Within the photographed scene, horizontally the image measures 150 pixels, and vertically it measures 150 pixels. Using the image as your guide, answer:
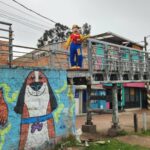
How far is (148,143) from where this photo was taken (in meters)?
15.1

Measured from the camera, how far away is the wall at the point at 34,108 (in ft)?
36.4

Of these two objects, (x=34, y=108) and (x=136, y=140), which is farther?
(x=136, y=140)

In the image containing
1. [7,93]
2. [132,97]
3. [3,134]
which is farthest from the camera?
[132,97]

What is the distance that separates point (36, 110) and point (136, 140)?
16.8 ft

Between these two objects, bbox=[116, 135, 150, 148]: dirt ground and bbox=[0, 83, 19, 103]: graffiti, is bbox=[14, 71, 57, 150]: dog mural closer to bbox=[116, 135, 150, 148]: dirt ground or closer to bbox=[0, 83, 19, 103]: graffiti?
bbox=[0, 83, 19, 103]: graffiti

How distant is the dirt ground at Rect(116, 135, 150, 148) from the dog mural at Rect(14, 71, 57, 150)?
360 cm

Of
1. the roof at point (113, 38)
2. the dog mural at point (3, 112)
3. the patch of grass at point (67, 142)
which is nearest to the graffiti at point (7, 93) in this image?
the dog mural at point (3, 112)

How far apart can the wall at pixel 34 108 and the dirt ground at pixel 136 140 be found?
250cm

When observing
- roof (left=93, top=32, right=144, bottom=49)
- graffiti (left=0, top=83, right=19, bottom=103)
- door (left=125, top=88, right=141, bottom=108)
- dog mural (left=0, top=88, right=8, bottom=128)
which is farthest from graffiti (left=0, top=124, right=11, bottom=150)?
door (left=125, top=88, right=141, bottom=108)

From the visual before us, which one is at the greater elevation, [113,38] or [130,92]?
[113,38]

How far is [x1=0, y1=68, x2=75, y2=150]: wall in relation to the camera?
1111cm

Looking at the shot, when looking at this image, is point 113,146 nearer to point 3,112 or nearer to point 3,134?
point 3,134

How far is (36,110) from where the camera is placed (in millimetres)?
12195

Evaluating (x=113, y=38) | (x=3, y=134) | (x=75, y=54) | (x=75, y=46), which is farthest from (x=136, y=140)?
(x=113, y=38)
